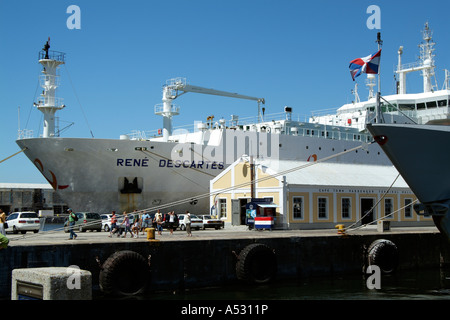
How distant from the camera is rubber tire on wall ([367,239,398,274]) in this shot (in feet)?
75.5

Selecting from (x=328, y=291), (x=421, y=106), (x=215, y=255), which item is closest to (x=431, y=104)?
(x=421, y=106)

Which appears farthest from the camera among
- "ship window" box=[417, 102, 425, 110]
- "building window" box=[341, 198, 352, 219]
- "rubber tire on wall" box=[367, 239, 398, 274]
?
"ship window" box=[417, 102, 425, 110]

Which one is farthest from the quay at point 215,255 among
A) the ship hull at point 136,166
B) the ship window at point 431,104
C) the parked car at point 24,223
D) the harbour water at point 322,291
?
the ship window at point 431,104

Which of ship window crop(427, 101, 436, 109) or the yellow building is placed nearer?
the yellow building

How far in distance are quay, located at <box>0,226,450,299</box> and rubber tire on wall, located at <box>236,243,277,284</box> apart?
38 mm

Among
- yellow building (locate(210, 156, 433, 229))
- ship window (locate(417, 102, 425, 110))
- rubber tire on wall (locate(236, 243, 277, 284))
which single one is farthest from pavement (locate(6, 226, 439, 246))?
ship window (locate(417, 102, 425, 110))

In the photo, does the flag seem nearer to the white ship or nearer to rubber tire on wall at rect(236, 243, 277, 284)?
rubber tire on wall at rect(236, 243, 277, 284)

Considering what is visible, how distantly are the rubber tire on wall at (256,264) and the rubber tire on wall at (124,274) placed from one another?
12.3 ft

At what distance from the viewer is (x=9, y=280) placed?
53.2 ft

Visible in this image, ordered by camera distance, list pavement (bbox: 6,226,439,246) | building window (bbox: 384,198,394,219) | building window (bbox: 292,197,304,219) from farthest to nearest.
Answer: building window (bbox: 384,198,394,219)
building window (bbox: 292,197,304,219)
pavement (bbox: 6,226,439,246)

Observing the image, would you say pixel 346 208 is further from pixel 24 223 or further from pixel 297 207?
pixel 24 223

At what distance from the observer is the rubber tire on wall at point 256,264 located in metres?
19.7
